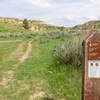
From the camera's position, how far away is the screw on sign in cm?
214

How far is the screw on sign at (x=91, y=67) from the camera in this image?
7.02ft

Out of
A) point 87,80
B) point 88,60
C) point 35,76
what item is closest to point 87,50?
point 88,60

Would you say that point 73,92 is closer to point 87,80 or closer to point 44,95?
point 44,95

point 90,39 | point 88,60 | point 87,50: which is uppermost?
point 90,39

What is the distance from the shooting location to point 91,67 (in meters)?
2.18

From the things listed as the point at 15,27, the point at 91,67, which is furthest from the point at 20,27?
the point at 91,67

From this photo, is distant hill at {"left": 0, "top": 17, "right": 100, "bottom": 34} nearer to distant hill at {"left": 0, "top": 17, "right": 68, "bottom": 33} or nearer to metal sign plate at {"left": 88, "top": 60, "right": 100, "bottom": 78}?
distant hill at {"left": 0, "top": 17, "right": 68, "bottom": 33}

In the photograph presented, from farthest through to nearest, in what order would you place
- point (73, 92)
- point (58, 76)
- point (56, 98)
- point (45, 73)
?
1. point (45, 73)
2. point (58, 76)
3. point (73, 92)
4. point (56, 98)

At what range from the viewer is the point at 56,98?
341cm

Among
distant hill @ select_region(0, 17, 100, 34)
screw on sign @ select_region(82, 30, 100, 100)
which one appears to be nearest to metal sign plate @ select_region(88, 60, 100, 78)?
screw on sign @ select_region(82, 30, 100, 100)

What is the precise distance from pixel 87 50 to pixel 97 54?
0.16 m

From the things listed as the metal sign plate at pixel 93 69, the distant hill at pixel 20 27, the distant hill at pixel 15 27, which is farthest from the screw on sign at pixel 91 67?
the distant hill at pixel 15 27

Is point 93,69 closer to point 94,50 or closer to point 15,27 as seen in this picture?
point 94,50

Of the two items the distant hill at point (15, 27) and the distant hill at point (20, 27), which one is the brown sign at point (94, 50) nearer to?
the distant hill at point (20, 27)
